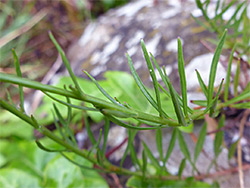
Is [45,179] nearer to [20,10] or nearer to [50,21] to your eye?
[50,21]

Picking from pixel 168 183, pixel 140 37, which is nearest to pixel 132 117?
pixel 168 183

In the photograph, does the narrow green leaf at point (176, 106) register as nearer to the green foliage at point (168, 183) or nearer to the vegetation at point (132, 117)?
the vegetation at point (132, 117)

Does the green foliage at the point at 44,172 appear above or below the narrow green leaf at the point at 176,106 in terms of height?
below

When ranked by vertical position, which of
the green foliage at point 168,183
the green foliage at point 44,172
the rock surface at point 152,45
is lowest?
the green foliage at point 44,172

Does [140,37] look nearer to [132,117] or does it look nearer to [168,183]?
[168,183]

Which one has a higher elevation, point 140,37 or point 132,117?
point 132,117

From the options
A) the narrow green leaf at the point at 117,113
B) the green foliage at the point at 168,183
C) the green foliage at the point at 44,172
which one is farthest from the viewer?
the green foliage at the point at 44,172

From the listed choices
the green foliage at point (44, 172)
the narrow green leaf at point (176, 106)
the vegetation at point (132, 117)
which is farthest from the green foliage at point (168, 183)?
the narrow green leaf at point (176, 106)

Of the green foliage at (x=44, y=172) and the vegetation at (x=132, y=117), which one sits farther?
the green foliage at (x=44, y=172)

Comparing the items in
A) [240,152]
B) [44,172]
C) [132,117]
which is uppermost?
[132,117]

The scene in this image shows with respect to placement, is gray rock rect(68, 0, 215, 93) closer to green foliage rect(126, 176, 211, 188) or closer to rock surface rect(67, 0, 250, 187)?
rock surface rect(67, 0, 250, 187)

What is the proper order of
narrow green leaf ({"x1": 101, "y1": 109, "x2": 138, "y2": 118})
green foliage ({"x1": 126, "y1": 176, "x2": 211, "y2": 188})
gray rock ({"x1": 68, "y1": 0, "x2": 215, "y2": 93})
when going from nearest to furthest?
narrow green leaf ({"x1": 101, "y1": 109, "x2": 138, "y2": 118})
green foliage ({"x1": 126, "y1": 176, "x2": 211, "y2": 188})
gray rock ({"x1": 68, "y1": 0, "x2": 215, "y2": 93})

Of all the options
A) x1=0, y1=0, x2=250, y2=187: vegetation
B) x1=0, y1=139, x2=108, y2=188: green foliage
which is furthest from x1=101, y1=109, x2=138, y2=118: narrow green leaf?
x1=0, y1=139, x2=108, y2=188: green foliage
